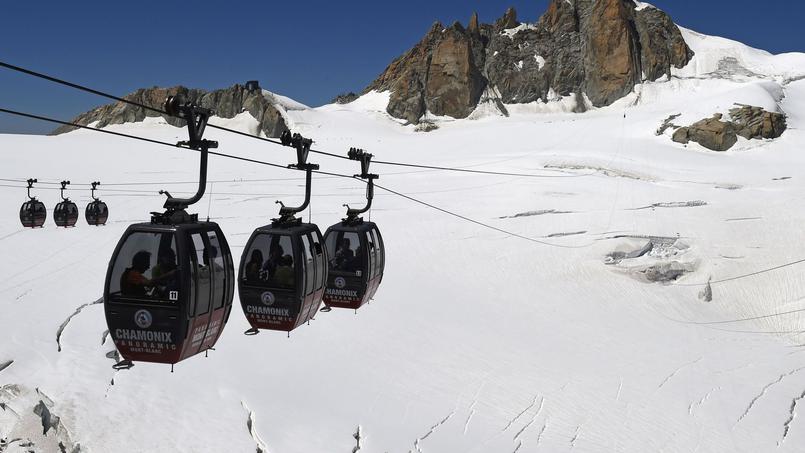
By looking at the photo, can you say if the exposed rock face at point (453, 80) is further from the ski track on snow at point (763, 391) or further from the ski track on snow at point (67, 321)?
the ski track on snow at point (67, 321)

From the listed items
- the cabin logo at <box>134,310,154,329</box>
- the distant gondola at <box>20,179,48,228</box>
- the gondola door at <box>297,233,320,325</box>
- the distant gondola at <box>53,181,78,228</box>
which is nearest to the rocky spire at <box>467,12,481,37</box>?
the distant gondola at <box>53,181,78,228</box>

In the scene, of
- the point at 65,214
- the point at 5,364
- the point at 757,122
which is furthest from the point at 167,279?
the point at 757,122

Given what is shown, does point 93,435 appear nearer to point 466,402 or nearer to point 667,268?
point 466,402

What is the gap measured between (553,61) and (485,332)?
82.8 metres

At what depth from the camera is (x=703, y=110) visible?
6744cm

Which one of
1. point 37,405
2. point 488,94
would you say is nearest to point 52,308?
point 37,405

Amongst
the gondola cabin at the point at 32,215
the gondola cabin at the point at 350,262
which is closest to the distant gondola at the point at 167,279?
the gondola cabin at the point at 350,262

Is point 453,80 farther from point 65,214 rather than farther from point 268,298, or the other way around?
point 268,298

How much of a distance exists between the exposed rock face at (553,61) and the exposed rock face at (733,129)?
32.5m

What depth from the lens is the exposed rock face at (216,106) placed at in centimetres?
9231

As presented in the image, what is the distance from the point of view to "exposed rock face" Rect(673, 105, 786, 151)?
202 ft

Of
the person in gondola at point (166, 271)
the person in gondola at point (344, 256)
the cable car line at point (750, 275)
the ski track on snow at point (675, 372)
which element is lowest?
the ski track on snow at point (675, 372)

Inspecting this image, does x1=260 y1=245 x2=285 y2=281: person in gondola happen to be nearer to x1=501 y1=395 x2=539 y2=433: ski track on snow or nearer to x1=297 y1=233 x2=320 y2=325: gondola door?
x1=297 y1=233 x2=320 y2=325: gondola door

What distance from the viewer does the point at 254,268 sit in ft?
39.1
